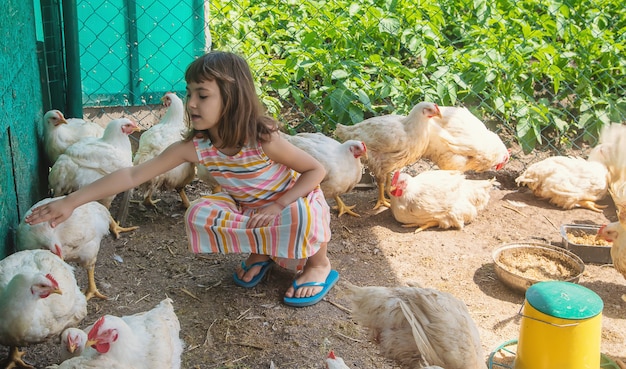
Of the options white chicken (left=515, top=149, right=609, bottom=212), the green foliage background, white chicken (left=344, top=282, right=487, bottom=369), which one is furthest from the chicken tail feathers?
the green foliage background

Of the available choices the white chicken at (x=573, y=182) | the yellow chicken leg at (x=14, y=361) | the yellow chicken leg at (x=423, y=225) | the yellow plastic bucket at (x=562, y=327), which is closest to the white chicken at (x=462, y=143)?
the white chicken at (x=573, y=182)

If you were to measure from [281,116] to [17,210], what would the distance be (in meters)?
2.75

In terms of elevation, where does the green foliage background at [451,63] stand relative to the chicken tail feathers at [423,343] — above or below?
above

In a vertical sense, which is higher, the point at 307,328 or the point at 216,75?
the point at 216,75

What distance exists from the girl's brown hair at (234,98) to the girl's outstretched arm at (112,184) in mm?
138

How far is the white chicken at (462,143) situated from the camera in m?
4.63

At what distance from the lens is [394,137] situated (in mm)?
4398

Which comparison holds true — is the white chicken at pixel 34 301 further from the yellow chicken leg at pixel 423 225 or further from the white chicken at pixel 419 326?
the yellow chicken leg at pixel 423 225

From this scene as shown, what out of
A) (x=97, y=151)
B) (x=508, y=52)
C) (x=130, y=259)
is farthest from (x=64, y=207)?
(x=508, y=52)

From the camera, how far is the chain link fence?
495 centimetres

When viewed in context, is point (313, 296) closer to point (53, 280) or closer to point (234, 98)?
point (234, 98)

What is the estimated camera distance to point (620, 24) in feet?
19.7

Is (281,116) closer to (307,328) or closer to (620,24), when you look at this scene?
(307,328)

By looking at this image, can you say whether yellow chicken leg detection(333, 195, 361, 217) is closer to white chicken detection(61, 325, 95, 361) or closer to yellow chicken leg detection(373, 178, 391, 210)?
yellow chicken leg detection(373, 178, 391, 210)
